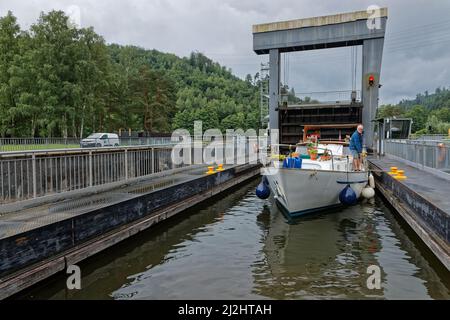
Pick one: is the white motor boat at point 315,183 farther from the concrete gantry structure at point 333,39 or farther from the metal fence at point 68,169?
the concrete gantry structure at point 333,39

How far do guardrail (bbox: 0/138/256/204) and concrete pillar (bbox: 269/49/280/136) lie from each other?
736cm

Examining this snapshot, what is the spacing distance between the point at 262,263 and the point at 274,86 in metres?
16.0

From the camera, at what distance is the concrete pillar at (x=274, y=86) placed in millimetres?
21631

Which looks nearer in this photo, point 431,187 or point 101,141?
point 431,187

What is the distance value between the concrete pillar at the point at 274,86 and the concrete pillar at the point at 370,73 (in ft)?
14.9

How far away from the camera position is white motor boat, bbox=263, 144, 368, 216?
10.5 meters

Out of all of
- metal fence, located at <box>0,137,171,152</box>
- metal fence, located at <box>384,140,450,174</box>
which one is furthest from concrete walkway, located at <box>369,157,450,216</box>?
metal fence, located at <box>0,137,171,152</box>

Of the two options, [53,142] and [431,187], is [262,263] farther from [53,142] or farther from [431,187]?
[53,142]

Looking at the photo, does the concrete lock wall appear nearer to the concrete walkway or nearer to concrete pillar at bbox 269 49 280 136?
the concrete walkway

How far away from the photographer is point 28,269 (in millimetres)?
5641

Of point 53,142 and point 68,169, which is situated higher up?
point 53,142

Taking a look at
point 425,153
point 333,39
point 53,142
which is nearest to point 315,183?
point 425,153

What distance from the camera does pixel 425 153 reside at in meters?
14.0
